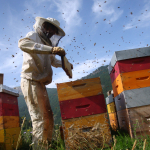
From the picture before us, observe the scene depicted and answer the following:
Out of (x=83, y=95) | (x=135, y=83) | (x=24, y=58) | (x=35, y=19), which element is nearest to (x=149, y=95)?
(x=135, y=83)

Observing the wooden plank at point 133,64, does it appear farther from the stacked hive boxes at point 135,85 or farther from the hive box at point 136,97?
the hive box at point 136,97

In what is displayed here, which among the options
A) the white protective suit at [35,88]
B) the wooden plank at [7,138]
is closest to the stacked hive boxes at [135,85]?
the white protective suit at [35,88]

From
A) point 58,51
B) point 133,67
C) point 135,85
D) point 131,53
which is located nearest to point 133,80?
point 135,85

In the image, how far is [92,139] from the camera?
2426 mm

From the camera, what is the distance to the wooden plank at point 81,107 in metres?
2.51

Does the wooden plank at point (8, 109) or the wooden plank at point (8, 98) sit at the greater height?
the wooden plank at point (8, 98)

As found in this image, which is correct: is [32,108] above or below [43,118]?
above

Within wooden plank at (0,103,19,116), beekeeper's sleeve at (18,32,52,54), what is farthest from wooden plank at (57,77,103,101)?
wooden plank at (0,103,19,116)

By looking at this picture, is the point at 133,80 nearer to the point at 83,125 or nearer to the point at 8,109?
the point at 83,125

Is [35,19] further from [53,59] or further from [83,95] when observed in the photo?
[83,95]

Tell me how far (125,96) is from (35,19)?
2.35m

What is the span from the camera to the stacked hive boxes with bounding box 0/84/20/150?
3164 millimetres

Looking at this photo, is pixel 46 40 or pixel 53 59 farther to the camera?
pixel 53 59

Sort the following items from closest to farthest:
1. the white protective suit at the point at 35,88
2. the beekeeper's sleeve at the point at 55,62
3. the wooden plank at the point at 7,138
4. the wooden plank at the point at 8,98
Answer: the white protective suit at the point at 35,88 < the wooden plank at the point at 7,138 < the wooden plank at the point at 8,98 < the beekeeper's sleeve at the point at 55,62
